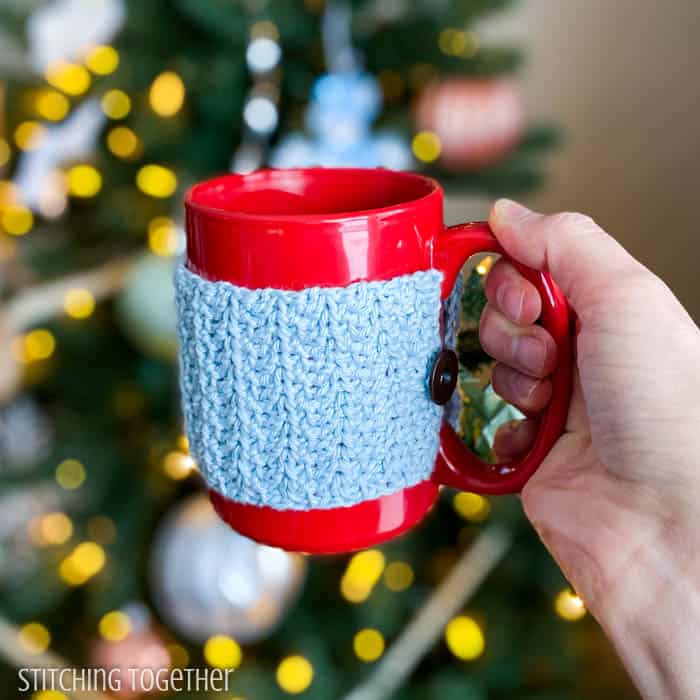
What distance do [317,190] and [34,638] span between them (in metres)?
1.01

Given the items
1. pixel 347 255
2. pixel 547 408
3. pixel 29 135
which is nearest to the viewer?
pixel 347 255

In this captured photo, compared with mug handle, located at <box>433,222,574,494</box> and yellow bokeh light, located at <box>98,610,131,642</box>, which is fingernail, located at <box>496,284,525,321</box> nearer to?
mug handle, located at <box>433,222,574,494</box>

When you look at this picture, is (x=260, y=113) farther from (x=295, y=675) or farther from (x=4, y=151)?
(x=295, y=675)

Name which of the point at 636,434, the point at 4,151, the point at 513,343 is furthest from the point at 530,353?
the point at 4,151

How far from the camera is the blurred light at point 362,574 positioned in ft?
3.97

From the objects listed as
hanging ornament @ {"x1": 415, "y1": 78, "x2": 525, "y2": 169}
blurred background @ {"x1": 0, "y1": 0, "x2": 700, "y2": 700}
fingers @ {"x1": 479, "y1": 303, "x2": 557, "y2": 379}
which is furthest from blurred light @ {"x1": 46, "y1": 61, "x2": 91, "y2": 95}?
fingers @ {"x1": 479, "y1": 303, "x2": 557, "y2": 379}

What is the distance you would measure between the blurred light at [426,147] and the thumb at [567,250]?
0.62 meters

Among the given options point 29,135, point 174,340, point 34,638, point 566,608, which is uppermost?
point 29,135

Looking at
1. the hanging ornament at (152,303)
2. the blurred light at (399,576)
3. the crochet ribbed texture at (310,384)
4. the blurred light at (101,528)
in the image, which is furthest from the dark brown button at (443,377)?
the blurred light at (101,528)

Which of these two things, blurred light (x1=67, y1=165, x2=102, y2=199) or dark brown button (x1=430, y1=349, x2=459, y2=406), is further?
blurred light (x1=67, y1=165, x2=102, y2=199)

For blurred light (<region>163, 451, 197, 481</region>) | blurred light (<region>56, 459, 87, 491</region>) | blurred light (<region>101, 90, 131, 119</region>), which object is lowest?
blurred light (<region>56, 459, 87, 491</region>)

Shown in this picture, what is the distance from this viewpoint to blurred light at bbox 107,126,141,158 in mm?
1184

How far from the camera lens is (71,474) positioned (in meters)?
1.28

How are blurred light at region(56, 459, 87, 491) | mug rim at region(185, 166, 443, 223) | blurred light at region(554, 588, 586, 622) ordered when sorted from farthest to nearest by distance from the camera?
blurred light at region(56, 459, 87, 491)
blurred light at region(554, 588, 586, 622)
mug rim at region(185, 166, 443, 223)
